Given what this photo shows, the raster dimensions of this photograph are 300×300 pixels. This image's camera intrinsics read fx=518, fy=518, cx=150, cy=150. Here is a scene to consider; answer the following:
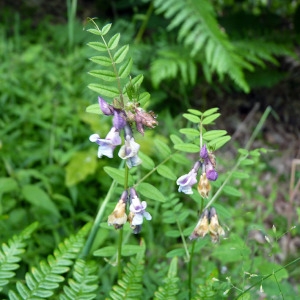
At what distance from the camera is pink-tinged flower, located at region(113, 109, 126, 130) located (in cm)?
118

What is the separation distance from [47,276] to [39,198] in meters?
0.97

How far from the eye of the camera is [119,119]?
46.6 inches

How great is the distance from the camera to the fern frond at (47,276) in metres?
1.43

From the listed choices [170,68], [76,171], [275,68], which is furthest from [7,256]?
[275,68]

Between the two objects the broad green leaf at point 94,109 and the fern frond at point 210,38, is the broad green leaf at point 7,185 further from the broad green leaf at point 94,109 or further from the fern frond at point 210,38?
the fern frond at point 210,38

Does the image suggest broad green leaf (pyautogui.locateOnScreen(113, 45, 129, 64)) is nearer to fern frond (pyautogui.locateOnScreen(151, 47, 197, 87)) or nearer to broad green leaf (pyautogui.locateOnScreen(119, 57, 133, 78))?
broad green leaf (pyautogui.locateOnScreen(119, 57, 133, 78))

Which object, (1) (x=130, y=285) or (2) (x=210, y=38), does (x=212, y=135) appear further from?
(2) (x=210, y=38)

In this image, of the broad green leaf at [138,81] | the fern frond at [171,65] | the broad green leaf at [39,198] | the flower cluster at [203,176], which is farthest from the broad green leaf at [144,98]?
the fern frond at [171,65]

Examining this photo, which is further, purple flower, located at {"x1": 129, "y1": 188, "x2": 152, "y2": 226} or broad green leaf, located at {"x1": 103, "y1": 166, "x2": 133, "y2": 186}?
broad green leaf, located at {"x1": 103, "y1": 166, "x2": 133, "y2": 186}

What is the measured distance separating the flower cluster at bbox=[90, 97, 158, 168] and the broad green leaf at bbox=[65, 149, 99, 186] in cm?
143

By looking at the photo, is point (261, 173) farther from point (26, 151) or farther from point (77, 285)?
point (77, 285)

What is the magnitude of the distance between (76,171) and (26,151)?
38 cm

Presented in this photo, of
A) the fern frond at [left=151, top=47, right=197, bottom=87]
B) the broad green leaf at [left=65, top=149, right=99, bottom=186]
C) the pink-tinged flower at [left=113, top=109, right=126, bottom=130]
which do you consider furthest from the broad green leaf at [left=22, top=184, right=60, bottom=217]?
the pink-tinged flower at [left=113, top=109, right=126, bottom=130]

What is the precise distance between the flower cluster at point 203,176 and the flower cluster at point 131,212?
108 mm
